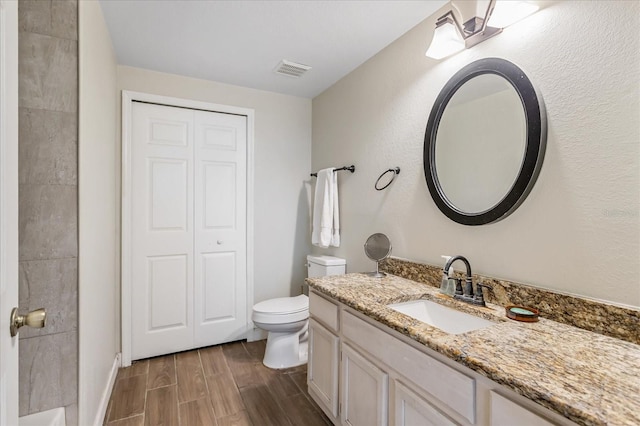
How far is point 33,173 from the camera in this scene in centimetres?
128

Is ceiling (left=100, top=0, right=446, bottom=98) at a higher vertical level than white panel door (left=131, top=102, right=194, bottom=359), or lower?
higher

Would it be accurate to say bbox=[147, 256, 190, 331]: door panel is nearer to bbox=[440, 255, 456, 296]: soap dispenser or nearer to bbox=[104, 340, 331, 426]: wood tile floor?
bbox=[104, 340, 331, 426]: wood tile floor

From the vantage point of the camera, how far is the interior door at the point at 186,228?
255cm

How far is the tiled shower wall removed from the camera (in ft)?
4.15

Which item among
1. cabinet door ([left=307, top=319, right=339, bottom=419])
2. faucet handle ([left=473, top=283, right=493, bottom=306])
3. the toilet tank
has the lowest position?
cabinet door ([left=307, top=319, right=339, bottom=419])

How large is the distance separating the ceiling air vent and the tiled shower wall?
1337mm

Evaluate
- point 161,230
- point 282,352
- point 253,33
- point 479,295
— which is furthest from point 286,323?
point 253,33

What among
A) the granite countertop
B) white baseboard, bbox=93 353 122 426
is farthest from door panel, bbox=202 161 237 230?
the granite countertop

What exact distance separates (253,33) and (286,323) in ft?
6.51

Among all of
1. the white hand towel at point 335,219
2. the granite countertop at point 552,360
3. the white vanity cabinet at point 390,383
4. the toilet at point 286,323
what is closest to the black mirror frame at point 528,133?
the granite countertop at point 552,360

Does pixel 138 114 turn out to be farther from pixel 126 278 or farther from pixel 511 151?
pixel 511 151

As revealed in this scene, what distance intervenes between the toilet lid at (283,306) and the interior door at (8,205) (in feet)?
5.49

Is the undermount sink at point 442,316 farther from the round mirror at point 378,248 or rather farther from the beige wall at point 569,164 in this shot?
the round mirror at point 378,248

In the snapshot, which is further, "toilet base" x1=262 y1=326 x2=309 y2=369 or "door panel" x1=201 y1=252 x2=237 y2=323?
"door panel" x1=201 y1=252 x2=237 y2=323
